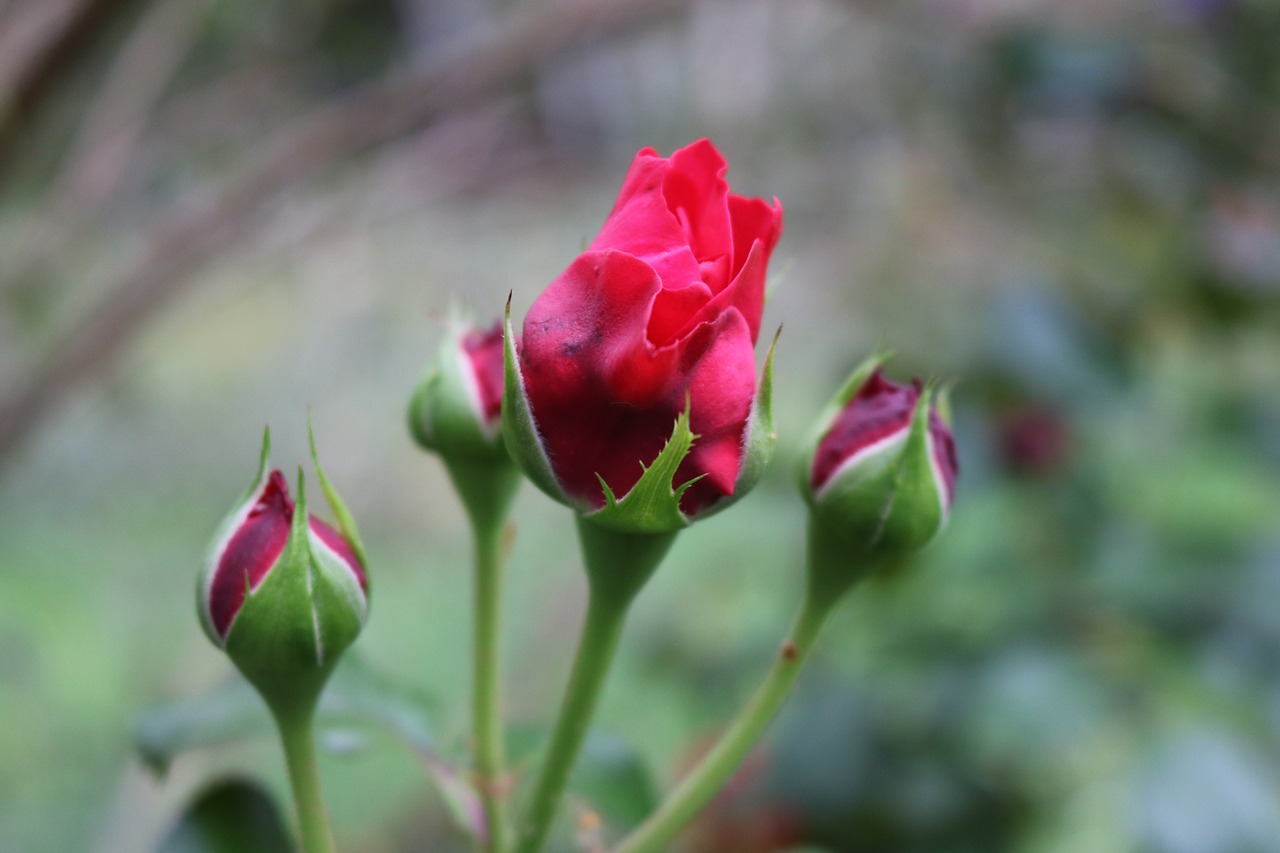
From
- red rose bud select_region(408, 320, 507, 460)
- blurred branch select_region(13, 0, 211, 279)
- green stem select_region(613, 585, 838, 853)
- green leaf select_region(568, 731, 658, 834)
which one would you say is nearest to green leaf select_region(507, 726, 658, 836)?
green leaf select_region(568, 731, 658, 834)

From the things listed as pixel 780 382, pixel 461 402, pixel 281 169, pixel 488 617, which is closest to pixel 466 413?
pixel 461 402

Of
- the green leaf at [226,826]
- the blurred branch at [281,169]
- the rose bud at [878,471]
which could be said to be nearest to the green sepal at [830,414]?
the rose bud at [878,471]

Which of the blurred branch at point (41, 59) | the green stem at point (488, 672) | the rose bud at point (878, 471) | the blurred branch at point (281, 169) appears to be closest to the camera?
the rose bud at point (878, 471)

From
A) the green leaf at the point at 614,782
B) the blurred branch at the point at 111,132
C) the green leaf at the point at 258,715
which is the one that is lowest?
the green leaf at the point at 614,782

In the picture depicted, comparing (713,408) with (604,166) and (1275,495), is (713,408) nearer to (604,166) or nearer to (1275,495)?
(1275,495)

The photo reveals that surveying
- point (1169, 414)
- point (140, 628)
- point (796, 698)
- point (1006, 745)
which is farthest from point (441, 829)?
point (1169, 414)

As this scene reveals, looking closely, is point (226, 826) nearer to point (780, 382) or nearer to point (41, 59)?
point (41, 59)

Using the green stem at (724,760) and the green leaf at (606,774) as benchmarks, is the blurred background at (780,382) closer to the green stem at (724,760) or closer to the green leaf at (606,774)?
the green leaf at (606,774)

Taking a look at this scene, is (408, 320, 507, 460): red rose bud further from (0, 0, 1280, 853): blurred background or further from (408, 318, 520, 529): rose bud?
(0, 0, 1280, 853): blurred background
